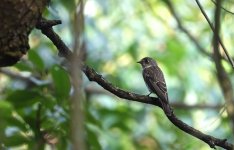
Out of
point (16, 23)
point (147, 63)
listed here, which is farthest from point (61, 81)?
point (147, 63)

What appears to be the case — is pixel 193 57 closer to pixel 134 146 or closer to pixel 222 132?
pixel 134 146

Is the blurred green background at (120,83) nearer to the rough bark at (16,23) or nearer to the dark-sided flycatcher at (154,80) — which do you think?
the dark-sided flycatcher at (154,80)

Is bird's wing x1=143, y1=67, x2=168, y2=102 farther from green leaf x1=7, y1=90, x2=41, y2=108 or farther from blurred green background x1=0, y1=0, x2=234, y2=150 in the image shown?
green leaf x1=7, y1=90, x2=41, y2=108

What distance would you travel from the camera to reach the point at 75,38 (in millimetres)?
1736

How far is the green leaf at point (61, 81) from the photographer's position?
3666 millimetres

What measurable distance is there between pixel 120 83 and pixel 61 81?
6.66ft

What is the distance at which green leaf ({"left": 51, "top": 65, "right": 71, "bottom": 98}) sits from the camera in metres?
3.67

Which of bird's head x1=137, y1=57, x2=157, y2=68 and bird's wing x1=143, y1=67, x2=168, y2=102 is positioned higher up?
bird's head x1=137, y1=57, x2=157, y2=68

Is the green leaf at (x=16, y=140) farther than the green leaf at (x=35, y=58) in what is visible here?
No

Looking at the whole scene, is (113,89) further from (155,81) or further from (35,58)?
(155,81)

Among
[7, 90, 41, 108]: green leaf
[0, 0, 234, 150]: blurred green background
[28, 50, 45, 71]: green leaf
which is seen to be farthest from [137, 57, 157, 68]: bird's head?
[7, 90, 41, 108]: green leaf

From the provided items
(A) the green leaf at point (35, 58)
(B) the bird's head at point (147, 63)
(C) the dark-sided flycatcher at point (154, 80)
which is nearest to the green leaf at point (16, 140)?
(A) the green leaf at point (35, 58)

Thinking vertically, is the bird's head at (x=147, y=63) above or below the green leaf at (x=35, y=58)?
above

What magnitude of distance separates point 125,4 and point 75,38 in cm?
603
